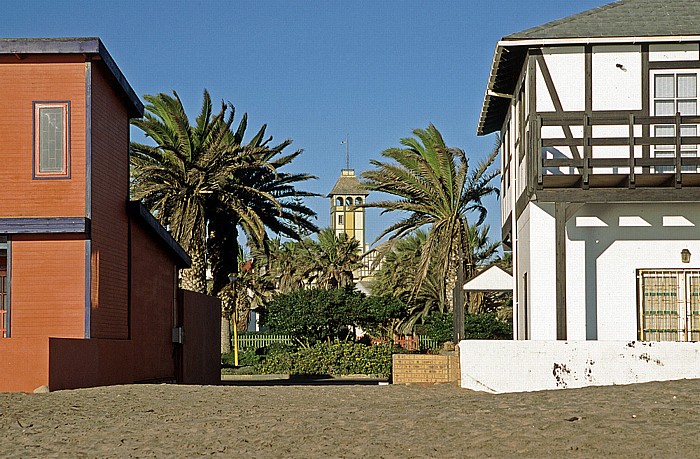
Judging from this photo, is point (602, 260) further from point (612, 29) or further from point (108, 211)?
point (108, 211)

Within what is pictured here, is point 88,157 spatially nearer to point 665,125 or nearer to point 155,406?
point 155,406

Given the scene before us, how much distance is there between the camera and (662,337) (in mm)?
20641

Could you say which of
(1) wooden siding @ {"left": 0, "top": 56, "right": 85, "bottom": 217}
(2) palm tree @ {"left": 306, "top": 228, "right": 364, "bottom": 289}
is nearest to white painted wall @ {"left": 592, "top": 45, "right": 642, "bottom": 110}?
(1) wooden siding @ {"left": 0, "top": 56, "right": 85, "bottom": 217}

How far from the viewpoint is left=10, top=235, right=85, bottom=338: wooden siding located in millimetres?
20531

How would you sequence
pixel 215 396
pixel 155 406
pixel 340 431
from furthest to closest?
pixel 215 396, pixel 155 406, pixel 340 431

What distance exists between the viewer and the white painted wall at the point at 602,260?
20594mm

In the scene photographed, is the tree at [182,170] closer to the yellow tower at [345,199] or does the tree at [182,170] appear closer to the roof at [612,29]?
the roof at [612,29]

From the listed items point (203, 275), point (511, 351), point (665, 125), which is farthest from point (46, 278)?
point (203, 275)

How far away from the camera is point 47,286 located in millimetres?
20594

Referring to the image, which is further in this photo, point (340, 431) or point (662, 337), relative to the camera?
point (662, 337)

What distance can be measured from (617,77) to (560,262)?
3.99 metres

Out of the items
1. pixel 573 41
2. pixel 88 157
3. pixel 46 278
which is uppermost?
pixel 573 41

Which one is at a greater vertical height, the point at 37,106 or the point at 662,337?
the point at 37,106

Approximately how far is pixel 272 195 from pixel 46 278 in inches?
732
